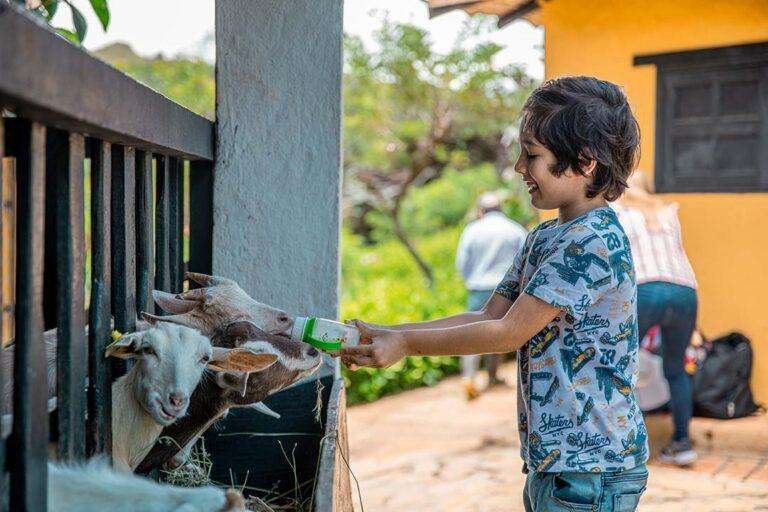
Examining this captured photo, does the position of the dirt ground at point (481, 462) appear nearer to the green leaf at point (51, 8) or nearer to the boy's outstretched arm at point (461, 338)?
the boy's outstretched arm at point (461, 338)

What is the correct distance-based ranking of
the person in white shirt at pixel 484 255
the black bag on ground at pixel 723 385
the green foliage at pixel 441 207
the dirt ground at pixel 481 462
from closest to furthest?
the dirt ground at pixel 481 462 < the black bag on ground at pixel 723 385 < the person in white shirt at pixel 484 255 < the green foliage at pixel 441 207

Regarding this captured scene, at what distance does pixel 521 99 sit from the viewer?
50.0 feet

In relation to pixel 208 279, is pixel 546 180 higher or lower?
higher

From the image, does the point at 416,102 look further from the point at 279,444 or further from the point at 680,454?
the point at 279,444

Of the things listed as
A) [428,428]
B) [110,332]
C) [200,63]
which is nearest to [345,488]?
[110,332]

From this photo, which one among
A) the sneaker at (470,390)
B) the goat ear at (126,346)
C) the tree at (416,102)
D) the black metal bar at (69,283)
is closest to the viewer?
the black metal bar at (69,283)

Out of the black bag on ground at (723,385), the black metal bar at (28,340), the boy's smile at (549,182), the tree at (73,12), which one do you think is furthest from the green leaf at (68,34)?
the black bag on ground at (723,385)

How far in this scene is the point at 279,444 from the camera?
3.14 meters

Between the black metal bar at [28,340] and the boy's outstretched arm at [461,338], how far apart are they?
3.15ft

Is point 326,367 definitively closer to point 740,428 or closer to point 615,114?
point 615,114

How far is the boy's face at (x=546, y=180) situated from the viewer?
2463 mm

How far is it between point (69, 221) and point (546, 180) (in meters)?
1.22

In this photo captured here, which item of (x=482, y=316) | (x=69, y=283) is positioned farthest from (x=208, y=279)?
(x=69, y=283)

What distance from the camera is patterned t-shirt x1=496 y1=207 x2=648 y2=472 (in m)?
2.36
